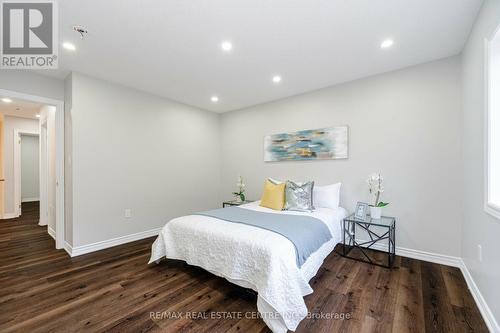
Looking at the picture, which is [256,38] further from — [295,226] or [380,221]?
[380,221]

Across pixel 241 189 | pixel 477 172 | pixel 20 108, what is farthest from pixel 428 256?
pixel 20 108

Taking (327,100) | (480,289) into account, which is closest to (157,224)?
(327,100)

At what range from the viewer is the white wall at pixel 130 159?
117 inches

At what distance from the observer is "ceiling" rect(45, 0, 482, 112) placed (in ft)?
5.80

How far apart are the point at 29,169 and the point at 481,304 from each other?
1095 cm

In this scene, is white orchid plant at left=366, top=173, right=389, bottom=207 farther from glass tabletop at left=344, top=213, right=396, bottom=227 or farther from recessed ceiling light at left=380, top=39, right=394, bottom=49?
recessed ceiling light at left=380, top=39, right=394, bottom=49

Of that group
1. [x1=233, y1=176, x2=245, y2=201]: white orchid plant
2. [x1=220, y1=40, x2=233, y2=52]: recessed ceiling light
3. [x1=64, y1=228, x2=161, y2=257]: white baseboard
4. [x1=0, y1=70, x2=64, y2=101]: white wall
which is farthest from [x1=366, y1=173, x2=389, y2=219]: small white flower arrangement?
[x1=0, y1=70, x2=64, y2=101]: white wall

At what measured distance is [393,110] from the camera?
2.88 meters

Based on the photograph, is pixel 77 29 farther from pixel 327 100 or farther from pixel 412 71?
pixel 412 71

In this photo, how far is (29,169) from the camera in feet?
23.2

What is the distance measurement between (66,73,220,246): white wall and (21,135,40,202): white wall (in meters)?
6.39

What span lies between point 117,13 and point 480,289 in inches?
156

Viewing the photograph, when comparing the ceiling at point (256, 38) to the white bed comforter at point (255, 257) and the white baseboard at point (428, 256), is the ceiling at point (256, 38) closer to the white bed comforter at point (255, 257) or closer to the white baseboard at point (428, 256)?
the white bed comforter at point (255, 257)

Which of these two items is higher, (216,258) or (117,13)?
(117,13)
